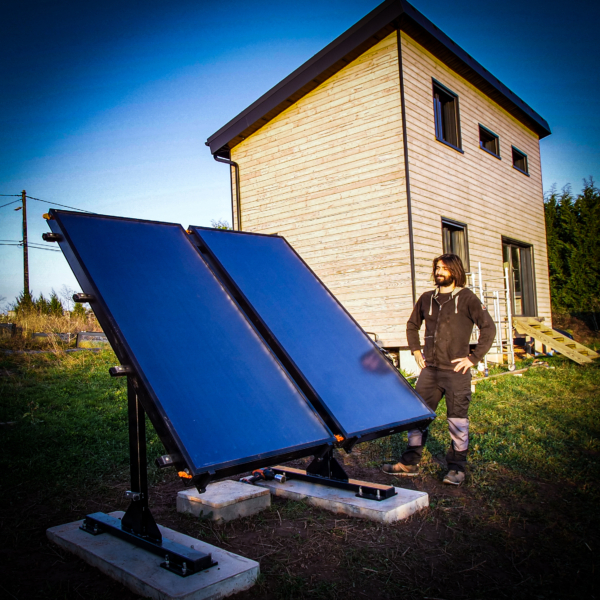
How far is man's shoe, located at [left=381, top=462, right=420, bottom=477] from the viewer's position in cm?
374

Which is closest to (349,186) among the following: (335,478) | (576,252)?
(335,478)

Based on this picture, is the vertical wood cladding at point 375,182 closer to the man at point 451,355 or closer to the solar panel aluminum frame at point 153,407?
the man at point 451,355

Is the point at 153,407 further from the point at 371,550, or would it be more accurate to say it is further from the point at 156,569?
the point at 371,550

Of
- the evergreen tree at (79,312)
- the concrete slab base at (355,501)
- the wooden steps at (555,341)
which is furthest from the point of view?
the evergreen tree at (79,312)

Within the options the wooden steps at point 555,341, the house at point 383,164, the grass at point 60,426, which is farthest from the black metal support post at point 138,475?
the wooden steps at point 555,341

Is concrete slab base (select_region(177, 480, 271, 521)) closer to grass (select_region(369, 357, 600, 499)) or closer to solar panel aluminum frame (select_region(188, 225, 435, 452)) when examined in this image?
solar panel aluminum frame (select_region(188, 225, 435, 452))

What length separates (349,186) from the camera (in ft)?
33.8

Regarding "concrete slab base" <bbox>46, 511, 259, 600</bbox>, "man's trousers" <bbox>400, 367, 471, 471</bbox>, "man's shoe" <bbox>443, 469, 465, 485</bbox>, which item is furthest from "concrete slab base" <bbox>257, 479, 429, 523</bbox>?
"concrete slab base" <bbox>46, 511, 259, 600</bbox>

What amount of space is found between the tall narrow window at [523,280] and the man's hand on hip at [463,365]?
1108 cm

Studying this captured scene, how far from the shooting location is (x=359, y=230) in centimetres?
1009

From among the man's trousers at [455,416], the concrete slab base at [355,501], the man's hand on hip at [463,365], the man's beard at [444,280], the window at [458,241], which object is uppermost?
the window at [458,241]

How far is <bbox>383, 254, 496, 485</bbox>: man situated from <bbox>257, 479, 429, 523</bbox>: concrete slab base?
56 centimetres

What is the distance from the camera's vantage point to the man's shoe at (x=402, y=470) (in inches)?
147

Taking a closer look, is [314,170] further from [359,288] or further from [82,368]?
[82,368]
